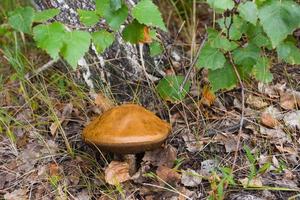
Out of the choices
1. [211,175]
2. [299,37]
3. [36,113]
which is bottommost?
[36,113]

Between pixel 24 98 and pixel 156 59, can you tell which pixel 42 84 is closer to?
pixel 24 98

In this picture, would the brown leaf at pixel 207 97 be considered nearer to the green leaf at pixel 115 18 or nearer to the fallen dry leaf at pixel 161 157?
the fallen dry leaf at pixel 161 157

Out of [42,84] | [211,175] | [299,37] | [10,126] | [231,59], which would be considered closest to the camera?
[211,175]

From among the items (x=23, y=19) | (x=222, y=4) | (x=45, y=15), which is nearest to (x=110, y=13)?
(x=45, y=15)

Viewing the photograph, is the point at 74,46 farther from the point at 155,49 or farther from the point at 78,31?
the point at 155,49

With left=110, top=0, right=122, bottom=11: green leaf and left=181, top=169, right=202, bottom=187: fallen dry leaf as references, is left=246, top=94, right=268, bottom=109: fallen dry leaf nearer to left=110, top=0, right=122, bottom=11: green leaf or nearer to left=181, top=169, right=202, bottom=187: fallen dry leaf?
left=181, top=169, right=202, bottom=187: fallen dry leaf

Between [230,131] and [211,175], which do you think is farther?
[230,131]

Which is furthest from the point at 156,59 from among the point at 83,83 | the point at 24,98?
the point at 24,98

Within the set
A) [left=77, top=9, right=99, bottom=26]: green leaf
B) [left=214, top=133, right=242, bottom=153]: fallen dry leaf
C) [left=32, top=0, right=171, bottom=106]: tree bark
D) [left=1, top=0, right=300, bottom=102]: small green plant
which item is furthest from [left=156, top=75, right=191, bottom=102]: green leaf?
[left=77, top=9, right=99, bottom=26]: green leaf
